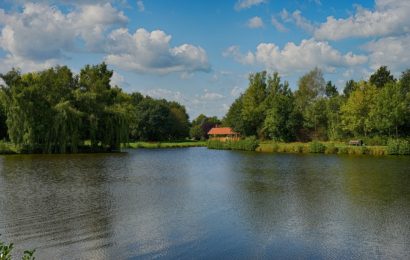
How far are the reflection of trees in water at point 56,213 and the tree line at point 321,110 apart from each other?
41137 mm

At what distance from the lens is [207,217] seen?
1480 centimetres

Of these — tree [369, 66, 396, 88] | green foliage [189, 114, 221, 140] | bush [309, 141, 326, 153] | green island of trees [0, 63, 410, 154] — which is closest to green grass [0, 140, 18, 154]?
green island of trees [0, 63, 410, 154]

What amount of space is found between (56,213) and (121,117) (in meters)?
37.6

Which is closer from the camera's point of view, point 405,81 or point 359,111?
point 359,111

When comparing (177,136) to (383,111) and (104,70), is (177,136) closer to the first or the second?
(104,70)

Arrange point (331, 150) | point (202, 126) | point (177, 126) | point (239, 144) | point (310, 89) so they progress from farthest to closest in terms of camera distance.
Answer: point (202, 126) < point (177, 126) < point (310, 89) < point (239, 144) < point (331, 150)

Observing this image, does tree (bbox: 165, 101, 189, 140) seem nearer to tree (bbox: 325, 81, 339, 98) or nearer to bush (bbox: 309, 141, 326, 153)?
tree (bbox: 325, 81, 339, 98)

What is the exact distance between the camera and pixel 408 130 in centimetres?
5538

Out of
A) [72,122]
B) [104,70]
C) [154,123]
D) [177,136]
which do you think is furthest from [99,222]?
[177,136]

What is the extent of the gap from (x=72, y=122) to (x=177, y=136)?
194 ft

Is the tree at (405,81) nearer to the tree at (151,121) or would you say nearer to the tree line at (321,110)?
the tree line at (321,110)

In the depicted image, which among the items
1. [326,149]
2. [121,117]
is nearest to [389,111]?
[326,149]

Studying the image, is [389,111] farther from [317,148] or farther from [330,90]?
[330,90]

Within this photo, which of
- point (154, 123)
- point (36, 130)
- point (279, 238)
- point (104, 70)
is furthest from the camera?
point (154, 123)
